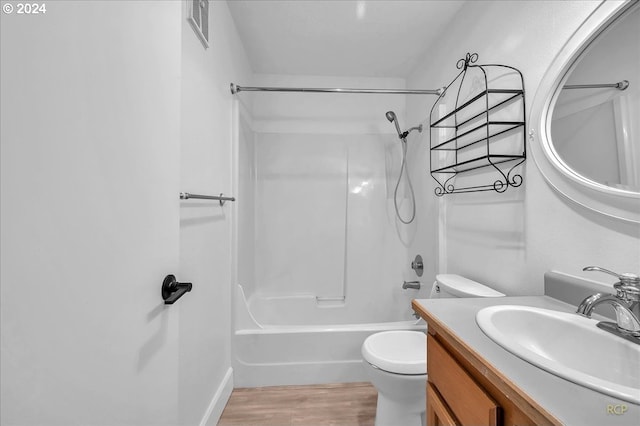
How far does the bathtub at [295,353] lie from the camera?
5.33ft

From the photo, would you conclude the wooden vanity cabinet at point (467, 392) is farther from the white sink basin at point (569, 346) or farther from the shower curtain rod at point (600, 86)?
the shower curtain rod at point (600, 86)

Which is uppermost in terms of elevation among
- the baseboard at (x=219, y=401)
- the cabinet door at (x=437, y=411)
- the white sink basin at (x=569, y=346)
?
the white sink basin at (x=569, y=346)

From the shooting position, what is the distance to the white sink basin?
1.50 ft

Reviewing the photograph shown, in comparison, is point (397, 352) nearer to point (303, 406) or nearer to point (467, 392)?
point (303, 406)

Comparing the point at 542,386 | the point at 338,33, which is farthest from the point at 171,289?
the point at 338,33

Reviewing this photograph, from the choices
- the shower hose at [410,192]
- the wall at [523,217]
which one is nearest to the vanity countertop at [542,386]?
the wall at [523,217]

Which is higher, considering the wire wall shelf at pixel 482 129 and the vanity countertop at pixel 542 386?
the wire wall shelf at pixel 482 129

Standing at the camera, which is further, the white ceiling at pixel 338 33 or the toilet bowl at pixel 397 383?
the white ceiling at pixel 338 33

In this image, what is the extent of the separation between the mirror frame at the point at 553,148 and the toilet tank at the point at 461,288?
518 millimetres

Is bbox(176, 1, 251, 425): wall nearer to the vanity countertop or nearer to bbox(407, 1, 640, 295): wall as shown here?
the vanity countertop

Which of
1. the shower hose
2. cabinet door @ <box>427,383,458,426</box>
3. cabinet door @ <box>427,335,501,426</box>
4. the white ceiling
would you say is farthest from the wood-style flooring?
the white ceiling

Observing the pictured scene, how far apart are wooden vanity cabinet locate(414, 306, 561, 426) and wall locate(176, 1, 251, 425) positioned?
94 cm

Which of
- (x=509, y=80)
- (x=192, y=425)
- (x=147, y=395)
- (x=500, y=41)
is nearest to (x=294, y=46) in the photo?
(x=500, y=41)

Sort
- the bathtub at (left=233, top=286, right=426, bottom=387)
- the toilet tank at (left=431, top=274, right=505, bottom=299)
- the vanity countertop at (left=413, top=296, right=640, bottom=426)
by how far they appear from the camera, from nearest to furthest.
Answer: the vanity countertop at (left=413, top=296, right=640, bottom=426), the toilet tank at (left=431, top=274, right=505, bottom=299), the bathtub at (left=233, top=286, right=426, bottom=387)
